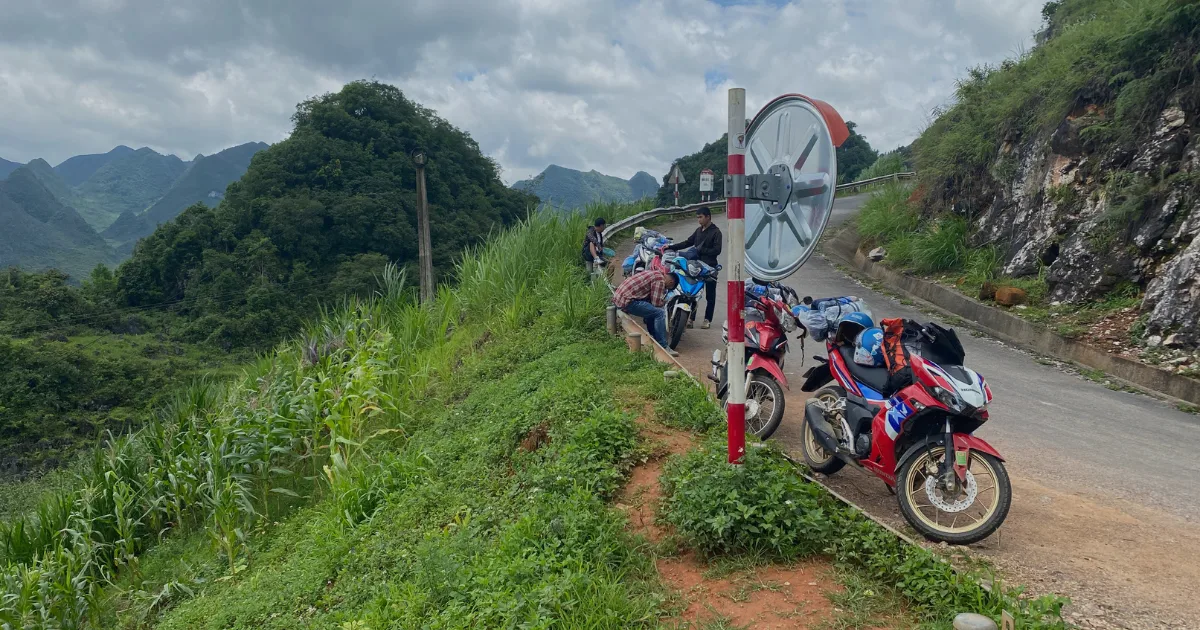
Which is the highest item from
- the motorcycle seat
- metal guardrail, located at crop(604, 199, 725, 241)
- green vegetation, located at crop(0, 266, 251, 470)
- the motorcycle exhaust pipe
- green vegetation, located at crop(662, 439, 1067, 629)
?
metal guardrail, located at crop(604, 199, 725, 241)

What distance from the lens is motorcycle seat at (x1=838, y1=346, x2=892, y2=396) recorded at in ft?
14.6

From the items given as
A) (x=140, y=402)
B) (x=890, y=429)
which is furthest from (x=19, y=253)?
(x=890, y=429)

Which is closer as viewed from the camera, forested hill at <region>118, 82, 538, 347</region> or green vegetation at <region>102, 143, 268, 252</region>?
forested hill at <region>118, 82, 538, 347</region>

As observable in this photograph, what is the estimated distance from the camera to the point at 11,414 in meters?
24.5

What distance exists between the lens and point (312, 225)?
30438mm

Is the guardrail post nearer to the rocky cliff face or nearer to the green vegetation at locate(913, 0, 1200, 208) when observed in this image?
the rocky cliff face

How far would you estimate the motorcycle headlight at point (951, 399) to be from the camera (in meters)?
3.84

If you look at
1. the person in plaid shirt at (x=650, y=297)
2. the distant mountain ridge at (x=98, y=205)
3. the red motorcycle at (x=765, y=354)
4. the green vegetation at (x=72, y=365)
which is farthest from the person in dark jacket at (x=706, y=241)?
the distant mountain ridge at (x=98, y=205)

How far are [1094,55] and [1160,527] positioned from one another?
10.3 m

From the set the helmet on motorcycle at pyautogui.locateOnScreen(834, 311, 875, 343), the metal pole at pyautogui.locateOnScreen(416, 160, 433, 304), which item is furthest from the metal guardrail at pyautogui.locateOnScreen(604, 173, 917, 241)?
the helmet on motorcycle at pyautogui.locateOnScreen(834, 311, 875, 343)

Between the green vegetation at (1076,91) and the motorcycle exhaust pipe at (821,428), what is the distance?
29.5ft

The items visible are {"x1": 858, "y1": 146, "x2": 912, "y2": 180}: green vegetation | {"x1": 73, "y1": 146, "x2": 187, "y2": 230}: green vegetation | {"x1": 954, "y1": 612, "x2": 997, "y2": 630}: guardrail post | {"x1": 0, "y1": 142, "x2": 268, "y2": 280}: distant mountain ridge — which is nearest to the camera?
{"x1": 954, "y1": 612, "x2": 997, "y2": 630}: guardrail post

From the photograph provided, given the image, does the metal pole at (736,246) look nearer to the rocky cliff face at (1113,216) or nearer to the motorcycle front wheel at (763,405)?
the motorcycle front wheel at (763,405)

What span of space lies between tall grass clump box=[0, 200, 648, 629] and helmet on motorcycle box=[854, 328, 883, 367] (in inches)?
153
